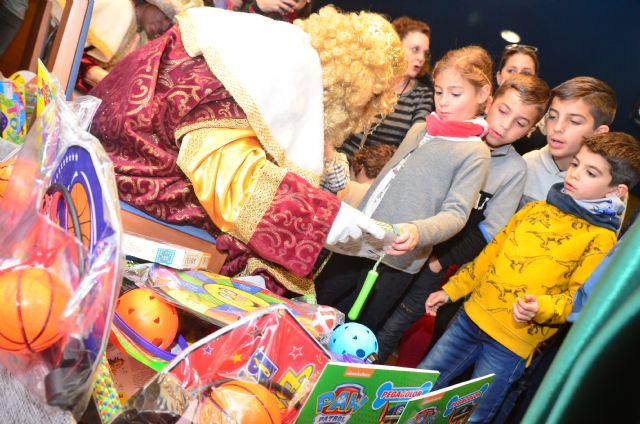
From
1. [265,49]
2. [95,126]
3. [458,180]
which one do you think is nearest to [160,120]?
[95,126]

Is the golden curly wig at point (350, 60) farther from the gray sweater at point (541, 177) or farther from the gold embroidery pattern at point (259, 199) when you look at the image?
the gray sweater at point (541, 177)

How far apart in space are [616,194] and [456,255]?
A: 648mm

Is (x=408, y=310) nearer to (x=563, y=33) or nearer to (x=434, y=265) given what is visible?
(x=434, y=265)

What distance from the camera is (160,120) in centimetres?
138

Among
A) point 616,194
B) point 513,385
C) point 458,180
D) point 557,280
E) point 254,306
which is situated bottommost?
point 513,385

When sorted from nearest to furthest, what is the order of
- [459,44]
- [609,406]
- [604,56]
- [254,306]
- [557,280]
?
[609,406] < [254,306] < [557,280] < [604,56] < [459,44]

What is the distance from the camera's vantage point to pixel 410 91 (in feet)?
9.86

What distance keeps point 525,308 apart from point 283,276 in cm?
88

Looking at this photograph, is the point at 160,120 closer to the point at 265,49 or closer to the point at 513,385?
the point at 265,49

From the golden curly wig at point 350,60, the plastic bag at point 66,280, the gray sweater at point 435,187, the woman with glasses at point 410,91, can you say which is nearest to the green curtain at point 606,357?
the plastic bag at point 66,280

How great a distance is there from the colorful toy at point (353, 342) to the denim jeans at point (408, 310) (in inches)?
41.5

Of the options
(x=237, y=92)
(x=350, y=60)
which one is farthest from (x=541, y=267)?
(x=237, y=92)

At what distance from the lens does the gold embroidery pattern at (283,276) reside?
1.53 m

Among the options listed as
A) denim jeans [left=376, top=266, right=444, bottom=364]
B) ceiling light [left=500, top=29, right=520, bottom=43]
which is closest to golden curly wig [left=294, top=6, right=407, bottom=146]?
denim jeans [left=376, top=266, right=444, bottom=364]
